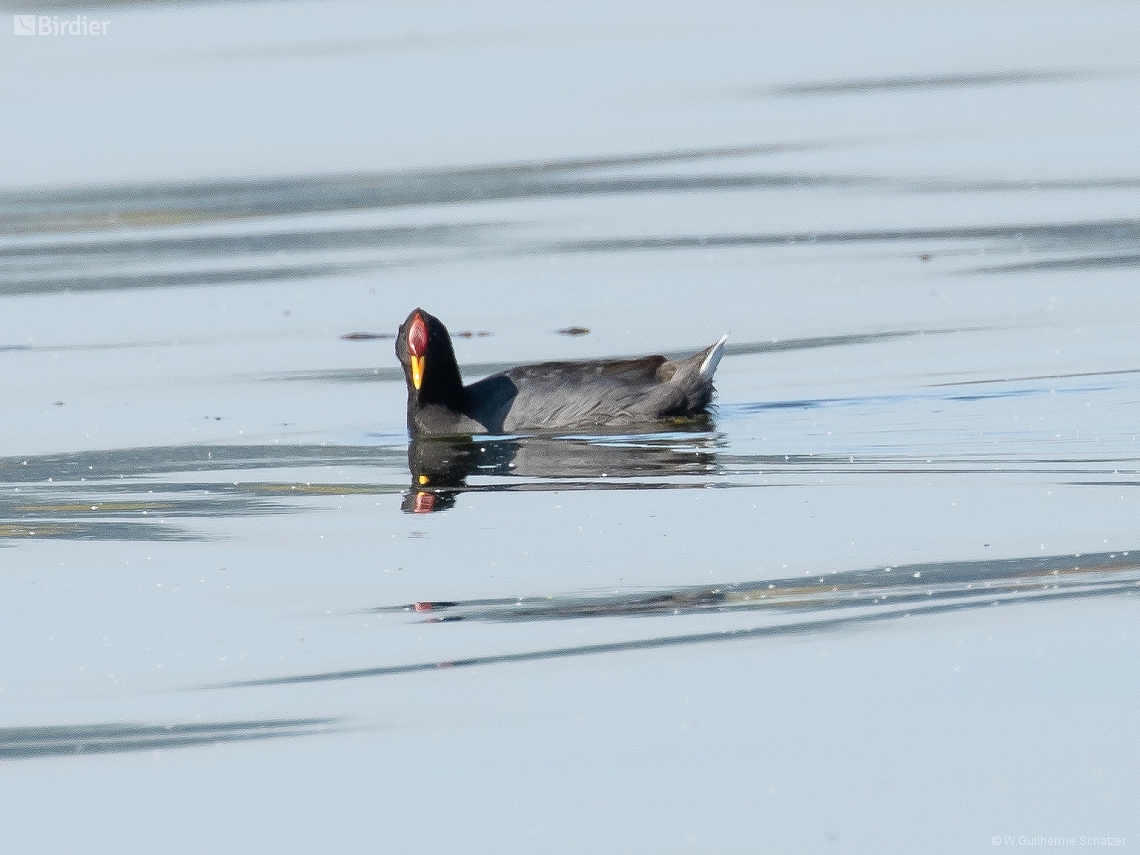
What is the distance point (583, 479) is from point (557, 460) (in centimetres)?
66

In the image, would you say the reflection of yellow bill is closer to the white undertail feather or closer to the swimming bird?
the swimming bird

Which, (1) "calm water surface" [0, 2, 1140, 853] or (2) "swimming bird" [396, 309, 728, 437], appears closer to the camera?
(1) "calm water surface" [0, 2, 1140, 853]

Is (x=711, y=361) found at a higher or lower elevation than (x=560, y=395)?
higher

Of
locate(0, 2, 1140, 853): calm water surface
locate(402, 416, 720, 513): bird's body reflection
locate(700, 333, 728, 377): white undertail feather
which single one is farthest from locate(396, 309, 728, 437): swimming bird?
locate(0, 2, 1140, 853): calm water surface

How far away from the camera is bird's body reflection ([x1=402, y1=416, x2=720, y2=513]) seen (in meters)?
8.97

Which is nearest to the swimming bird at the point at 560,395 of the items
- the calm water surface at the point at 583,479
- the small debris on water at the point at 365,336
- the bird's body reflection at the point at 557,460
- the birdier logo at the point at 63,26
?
the bird's body reflection at the point at 557,460

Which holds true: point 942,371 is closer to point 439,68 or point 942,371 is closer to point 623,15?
point 439,68

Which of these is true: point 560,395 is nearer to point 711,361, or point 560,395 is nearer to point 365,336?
point 711,361

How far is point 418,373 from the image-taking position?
10641 mm

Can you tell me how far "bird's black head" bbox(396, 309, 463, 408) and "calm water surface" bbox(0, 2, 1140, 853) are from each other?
31cm

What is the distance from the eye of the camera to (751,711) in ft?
18.4

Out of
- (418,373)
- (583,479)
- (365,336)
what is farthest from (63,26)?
(583,479)

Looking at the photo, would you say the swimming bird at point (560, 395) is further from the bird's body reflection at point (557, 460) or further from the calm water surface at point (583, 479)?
the calm water surface at point (583, 479)

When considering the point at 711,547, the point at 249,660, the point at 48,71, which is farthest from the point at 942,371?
the point at 48,71
